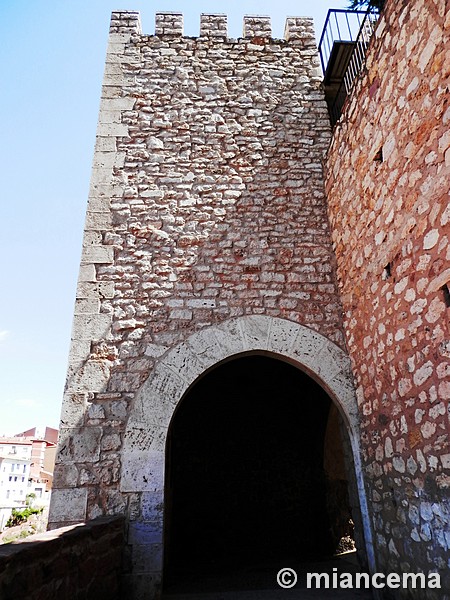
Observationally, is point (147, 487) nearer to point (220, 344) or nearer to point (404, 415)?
point (220, 344)

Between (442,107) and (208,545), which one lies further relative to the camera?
(208,545)

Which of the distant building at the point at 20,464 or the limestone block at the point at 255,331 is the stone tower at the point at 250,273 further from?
the distant building at the point at 20,464

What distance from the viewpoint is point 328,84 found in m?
5.01

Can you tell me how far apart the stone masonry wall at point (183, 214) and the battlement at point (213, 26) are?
0.06ft

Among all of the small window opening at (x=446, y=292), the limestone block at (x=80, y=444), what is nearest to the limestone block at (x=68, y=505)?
the limestone block at (x=80, y=444)

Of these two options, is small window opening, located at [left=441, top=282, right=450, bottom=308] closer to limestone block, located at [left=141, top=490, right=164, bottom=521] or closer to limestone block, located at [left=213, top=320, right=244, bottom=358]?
limestone block, located at [left=213, top=320, right=244, bottom=358]

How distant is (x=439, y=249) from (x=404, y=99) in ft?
3.86

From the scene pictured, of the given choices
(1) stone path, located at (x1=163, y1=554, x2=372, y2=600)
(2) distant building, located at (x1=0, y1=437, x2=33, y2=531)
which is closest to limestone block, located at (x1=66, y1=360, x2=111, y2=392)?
(1) stone path, located at (x1=163, y1=554, x2=372, y2=600)

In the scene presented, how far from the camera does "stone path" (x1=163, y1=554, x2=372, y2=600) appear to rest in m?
3.17

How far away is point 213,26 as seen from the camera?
17.0ft

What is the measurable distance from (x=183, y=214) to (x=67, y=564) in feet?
10.0

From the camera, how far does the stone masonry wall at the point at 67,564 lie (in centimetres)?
171

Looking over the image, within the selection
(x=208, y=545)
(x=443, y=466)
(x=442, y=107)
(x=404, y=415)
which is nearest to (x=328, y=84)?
(x=442, y=107)

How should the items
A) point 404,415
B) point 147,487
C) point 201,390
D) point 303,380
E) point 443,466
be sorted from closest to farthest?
point 443,466 < point 404,415 < point 147,487 < point 303,380 < point 201,390
